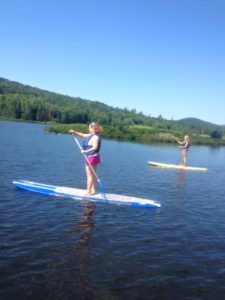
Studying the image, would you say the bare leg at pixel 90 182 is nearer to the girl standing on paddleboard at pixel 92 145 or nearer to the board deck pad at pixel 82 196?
the girl standing on paddleboard at pixel 92 145

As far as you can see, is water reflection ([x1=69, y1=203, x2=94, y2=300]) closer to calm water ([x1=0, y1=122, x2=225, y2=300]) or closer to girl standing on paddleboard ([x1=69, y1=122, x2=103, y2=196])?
calm water ([x1=0, y1=122, x2=225, y2=300])

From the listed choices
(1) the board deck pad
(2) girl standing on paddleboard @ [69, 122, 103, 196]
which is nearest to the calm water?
(1) the board deck pad

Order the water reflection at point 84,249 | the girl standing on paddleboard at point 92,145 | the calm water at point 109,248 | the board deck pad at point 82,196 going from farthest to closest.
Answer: the board deck pad at point 82,196 → the girl standing on paddleboard at point 92,145 → the calm water at point 109,248 → the water reflection at point 84,249

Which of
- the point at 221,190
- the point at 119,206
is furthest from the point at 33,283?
the point at 221,190

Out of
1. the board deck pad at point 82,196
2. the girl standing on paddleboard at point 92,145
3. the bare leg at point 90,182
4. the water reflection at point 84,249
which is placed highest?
the girl standing on paddleboard at point 92,145

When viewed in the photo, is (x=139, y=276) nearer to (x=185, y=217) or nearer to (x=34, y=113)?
(x=185, y=217)

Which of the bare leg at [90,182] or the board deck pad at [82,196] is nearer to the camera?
the board deck pad at [82,196]

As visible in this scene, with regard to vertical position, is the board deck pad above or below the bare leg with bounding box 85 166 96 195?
below

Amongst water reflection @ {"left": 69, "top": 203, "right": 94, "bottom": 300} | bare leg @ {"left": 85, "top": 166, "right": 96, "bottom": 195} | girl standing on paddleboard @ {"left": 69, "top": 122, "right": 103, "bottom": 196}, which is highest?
girl standing on paddleboard @ {"left": 69, "top": 122, "right": 103, "bottom": 196}

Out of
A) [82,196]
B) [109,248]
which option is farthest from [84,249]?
[82,196]

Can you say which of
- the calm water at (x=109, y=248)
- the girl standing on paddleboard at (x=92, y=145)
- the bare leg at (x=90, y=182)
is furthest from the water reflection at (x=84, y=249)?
the girl standing on paddleboard at (x=92, y=145)

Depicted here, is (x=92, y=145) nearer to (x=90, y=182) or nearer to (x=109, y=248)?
(x=90, y=182)

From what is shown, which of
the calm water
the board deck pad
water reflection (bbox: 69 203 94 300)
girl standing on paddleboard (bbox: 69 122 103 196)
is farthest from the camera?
the board deck pad

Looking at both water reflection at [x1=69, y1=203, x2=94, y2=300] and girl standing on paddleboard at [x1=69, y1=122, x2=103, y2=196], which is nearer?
water reflection at [x1=69, y1=203, x2=94, y2=300]
